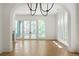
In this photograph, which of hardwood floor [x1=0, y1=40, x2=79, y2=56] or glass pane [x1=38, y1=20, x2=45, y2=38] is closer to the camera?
hardwood floor [x1=0, y1=40, x2=79, y2=56]

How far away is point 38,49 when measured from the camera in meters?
3.06

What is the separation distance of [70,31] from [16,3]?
1230 mm

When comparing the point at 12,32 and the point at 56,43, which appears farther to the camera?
the point at 56,43

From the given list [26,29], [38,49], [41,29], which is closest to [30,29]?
[26,29]

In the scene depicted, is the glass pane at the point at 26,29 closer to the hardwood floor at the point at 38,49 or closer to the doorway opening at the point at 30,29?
the doorway opening at the point at 30,29

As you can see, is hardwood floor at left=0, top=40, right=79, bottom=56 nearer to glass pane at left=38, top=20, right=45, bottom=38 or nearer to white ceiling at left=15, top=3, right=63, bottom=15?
glass pane at left=38, top=20, right=45, bottom=38

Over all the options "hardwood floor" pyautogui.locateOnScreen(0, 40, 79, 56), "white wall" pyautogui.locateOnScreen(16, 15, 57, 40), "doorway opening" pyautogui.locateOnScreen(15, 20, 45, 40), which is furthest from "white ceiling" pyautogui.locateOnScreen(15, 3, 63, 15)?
"hardwood floor" pyautogui.locateOnScreen(0, 40, 79, 56)

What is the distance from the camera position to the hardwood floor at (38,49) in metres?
2.76

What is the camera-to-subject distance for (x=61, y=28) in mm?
3148

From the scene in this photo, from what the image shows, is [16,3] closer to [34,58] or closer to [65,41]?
[34,58]

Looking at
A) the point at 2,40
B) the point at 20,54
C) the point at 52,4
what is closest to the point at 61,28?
the point at 52,4

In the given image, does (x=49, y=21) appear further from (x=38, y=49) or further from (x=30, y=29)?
(x=38, y=49)

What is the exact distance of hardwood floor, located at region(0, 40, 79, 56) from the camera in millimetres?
2762

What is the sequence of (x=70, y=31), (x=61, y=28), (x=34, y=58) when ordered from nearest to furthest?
(x=34, y=58), (x=70, y=31), (x=61, y=28)
